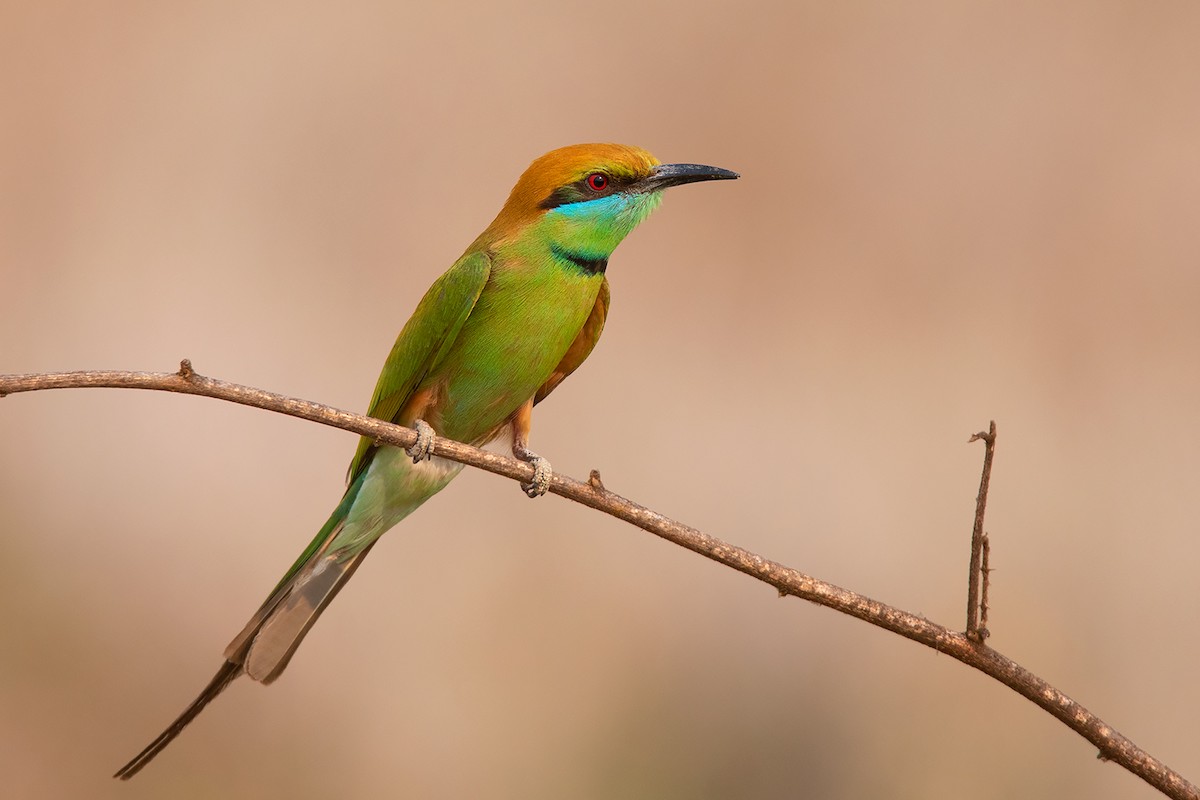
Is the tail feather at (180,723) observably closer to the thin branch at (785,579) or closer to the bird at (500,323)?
the bird at (500,323)

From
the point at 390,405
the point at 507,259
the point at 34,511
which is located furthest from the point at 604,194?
the point at 34,511

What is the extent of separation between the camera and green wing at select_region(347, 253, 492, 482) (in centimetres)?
196

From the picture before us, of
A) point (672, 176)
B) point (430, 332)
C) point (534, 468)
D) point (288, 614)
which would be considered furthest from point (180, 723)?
point (672, 176)

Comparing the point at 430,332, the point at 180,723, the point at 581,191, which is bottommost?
the point at 180,723

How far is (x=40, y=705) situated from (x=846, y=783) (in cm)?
200

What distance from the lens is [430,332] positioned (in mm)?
1979

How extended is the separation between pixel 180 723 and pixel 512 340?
0.80 meters

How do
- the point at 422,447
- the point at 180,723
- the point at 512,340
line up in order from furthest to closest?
the point at 512,340, the point at 422,447, the point at 180,723

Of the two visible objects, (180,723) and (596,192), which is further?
(596,192)

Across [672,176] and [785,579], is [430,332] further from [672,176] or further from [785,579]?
[785,579]

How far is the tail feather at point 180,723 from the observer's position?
1.38 metres

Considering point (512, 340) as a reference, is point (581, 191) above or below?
above

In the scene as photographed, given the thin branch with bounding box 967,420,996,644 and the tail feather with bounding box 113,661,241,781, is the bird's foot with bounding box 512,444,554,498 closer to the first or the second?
the tail feather with bounding box 113,661,241,781

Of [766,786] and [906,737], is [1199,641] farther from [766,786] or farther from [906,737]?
[766,786]
